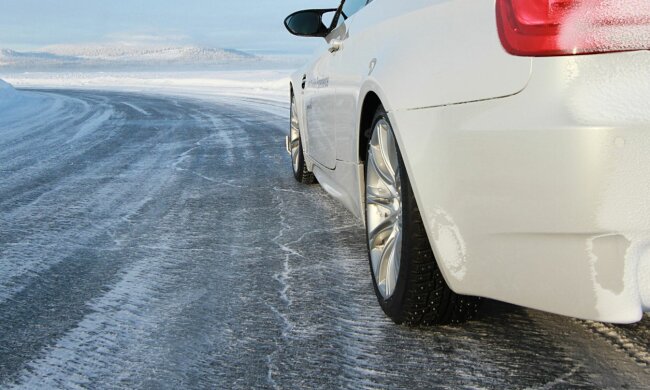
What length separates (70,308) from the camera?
2.85 meters

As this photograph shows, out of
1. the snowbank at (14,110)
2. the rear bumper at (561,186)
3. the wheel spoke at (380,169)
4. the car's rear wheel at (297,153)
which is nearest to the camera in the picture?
the rear bumper at (561,186)

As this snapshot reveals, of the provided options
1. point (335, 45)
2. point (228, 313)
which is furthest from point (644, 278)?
point (335, 45)

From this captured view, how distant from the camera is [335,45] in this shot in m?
3.79

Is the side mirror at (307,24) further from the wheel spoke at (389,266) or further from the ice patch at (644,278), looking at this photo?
the ice patch at (644,278)

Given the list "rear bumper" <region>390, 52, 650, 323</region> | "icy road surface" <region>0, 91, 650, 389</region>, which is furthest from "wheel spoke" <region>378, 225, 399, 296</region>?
"rear bumper" <region>390, 52, 650, 323</region>

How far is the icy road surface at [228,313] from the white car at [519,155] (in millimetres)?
251

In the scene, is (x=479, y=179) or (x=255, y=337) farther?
(x=255, y=337)

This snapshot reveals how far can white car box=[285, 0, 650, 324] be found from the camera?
66.5 inches

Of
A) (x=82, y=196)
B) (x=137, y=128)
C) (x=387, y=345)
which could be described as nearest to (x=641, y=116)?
(x=387, y=345)

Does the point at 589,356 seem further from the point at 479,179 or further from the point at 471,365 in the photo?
the point at 479,179

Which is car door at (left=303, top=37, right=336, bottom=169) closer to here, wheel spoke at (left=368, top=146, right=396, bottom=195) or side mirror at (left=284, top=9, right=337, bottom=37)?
side mirror at (left=284, top=9, right=337, bottom=37)

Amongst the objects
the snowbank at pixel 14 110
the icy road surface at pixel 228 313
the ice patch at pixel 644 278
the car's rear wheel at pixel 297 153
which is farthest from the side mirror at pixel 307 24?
the snowbank at pixel 14 110

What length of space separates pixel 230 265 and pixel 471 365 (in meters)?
1.53

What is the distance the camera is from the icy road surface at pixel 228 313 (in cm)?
218
